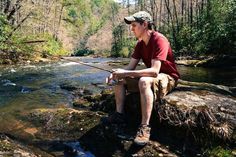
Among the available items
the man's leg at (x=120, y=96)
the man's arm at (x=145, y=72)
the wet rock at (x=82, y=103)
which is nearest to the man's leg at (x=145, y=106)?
the man's arm at (x=145, y=72)

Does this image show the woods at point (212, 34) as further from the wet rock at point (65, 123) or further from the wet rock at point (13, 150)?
the wet rock at point (13, 150)

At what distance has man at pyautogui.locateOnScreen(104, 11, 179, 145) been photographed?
5.38 metres

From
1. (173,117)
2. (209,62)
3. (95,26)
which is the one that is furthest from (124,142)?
(95,26)

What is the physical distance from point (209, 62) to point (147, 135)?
20187mm

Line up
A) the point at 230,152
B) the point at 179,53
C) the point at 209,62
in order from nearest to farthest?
the point at 230,152
the point at 209,62
the point at 179,53

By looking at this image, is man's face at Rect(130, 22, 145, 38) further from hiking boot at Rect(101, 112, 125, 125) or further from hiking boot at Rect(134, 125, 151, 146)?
hiking boot at Rect(134, 125, 151, 146)

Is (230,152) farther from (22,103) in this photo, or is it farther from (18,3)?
(18,3)

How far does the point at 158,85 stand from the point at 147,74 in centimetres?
31

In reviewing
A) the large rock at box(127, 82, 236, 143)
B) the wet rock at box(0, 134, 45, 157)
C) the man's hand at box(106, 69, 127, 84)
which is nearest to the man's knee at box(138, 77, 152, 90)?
the man's hand at box(106, 69, 127, 84)

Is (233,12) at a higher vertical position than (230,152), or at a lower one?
higher

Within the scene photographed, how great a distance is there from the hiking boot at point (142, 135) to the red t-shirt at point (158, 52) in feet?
3.73

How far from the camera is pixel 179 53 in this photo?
36.2 meters

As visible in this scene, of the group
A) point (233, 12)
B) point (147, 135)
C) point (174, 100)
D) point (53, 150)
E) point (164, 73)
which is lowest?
point (53, 150)

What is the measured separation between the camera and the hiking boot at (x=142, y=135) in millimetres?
5258
